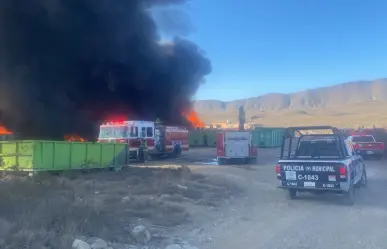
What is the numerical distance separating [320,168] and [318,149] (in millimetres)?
1414

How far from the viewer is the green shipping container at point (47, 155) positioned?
14.2 meters

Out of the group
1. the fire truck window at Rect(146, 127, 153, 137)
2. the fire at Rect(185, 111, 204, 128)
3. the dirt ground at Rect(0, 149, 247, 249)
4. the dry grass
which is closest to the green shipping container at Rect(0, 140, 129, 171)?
the dirt ground at Rect(0, 149, 247, 249)

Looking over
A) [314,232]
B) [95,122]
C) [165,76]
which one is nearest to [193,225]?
[314,232]

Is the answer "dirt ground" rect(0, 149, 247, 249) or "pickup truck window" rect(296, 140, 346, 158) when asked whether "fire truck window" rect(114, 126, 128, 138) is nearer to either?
"dirt ground" rect(0, 149, 247, 249)

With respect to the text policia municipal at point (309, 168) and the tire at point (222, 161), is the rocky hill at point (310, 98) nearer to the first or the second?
the tire at point (222, 161)

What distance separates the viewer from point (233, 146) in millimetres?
23453

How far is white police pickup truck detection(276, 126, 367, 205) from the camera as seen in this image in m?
9.73

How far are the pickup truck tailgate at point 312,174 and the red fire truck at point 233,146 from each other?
12.9 metres

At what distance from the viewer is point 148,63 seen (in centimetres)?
3294

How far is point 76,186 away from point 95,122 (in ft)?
70.2

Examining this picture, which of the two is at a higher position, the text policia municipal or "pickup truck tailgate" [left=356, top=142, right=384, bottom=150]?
"pickup truck tailgate" [left=356, top=142, right=384, bottom=150]

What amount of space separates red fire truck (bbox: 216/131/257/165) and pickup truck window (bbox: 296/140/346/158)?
39.5ft

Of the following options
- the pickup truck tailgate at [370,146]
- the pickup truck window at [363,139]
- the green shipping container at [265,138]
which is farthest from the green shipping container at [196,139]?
the pickup truck tailgate at [370,146]

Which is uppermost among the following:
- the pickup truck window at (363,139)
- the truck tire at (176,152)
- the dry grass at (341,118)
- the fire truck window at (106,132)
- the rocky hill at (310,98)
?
the rocky hill at (310,98)
